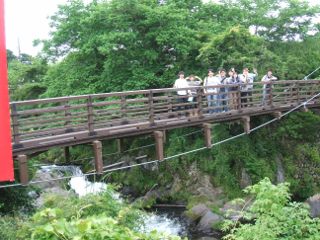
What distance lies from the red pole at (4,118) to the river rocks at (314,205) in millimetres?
11893

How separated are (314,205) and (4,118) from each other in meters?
12.6

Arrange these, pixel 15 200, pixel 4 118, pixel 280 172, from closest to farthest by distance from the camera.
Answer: pixel 4 118
pixel 15 200
pixel 280 172

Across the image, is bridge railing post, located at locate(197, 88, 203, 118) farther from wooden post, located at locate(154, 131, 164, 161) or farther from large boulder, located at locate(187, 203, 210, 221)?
large boulder, located at locate(187, 203, 210, 221)

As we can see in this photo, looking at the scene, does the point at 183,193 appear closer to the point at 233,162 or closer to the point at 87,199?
the point at 233,162

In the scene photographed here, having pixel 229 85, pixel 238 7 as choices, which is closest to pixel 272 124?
pixel 229 85

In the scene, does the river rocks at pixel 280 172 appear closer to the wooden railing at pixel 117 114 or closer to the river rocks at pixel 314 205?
the river rocks at pixel 314 205

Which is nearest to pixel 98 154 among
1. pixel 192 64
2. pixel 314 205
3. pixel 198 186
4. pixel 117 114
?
pixel 117 114

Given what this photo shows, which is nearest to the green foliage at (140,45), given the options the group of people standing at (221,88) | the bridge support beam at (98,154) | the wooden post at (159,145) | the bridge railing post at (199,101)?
the group of people standing at (221,88)

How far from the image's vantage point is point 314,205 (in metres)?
15.3

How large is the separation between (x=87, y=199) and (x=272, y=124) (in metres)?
10.4

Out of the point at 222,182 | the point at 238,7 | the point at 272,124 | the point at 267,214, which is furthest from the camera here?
the point at 238,7

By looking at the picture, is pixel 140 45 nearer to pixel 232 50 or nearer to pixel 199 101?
pixel 232 50

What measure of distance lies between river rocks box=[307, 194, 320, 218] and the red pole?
1189 cm

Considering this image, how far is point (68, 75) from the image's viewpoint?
63.1 ft
